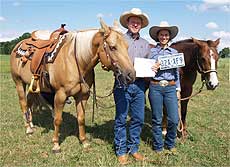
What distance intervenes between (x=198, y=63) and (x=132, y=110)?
140cm

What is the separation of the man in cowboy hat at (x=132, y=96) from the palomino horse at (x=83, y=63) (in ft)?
0.80

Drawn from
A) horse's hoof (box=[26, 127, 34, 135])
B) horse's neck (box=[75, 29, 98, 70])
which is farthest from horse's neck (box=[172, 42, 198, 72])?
horse's hoof (box=[26, 127, 34, 135])

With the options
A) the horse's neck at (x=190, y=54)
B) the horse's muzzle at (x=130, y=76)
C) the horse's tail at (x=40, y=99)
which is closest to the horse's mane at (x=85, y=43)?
the horse's muzzle at (x=130, y=76)

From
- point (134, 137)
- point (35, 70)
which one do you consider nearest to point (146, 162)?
point (134, 137)

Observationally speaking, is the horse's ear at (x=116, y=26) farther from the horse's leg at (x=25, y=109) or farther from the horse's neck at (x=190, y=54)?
the horse's leg at (x=25, y=109)

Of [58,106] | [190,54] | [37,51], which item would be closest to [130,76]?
[58,106]

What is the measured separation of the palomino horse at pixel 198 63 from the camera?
4.25m

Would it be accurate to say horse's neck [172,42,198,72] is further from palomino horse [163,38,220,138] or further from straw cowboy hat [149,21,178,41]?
straw cowboy hat [149,21,178,41]

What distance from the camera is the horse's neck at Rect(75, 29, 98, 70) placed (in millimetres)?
4035

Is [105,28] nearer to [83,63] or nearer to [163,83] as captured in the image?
[83,63]

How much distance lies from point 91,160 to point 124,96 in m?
1.03

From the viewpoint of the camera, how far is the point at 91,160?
397cm

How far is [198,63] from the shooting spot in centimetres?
450

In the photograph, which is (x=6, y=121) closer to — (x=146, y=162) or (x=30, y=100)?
(x=30, y=100)
